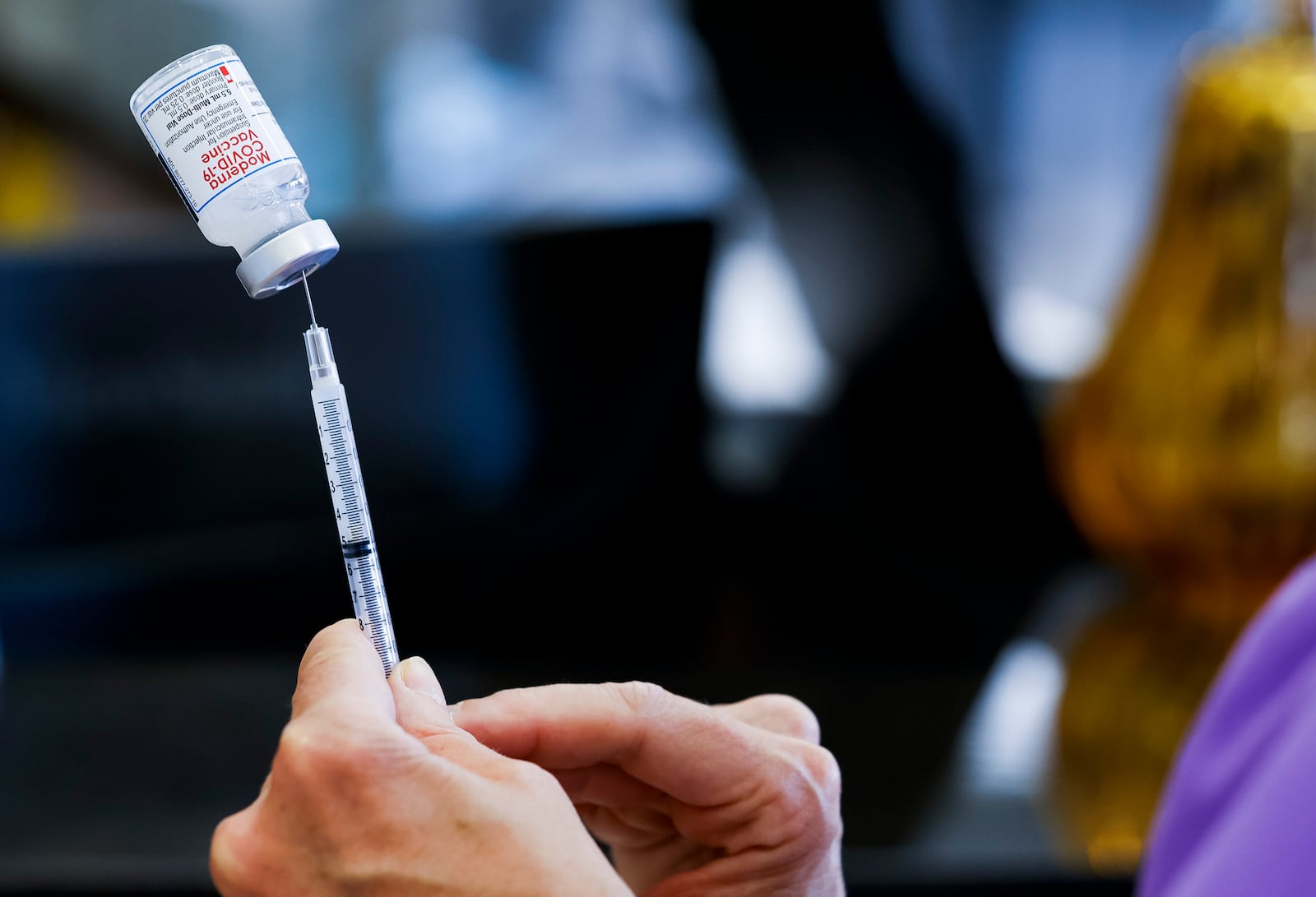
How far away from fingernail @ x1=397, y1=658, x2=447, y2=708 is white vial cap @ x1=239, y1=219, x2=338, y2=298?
0.31ft

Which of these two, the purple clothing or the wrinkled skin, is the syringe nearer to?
the wrinkled skin

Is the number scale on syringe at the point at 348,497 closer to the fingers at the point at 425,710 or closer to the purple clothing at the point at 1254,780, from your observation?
the fingers at the point at 425,710

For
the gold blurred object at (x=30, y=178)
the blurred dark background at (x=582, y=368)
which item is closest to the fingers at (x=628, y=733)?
the blurred dark background at (x=582, y=368)


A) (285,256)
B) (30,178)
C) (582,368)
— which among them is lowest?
(582,368)

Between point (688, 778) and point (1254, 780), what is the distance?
220 millimetres

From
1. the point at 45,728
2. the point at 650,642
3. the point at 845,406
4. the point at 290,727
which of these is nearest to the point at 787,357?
the point at 845,406

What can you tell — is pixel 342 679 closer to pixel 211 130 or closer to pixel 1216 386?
pixel 211 130

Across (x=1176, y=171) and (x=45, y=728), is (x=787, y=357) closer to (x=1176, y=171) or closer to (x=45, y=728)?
(x=1176, y=171)

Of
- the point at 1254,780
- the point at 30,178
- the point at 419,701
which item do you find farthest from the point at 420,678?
the point at 30,178

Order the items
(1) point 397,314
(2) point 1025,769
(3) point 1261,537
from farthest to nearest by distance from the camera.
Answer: (1) point 397,314 < (3) point 1261,537 < (2) point 1025,769

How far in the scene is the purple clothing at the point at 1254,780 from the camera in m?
0.38

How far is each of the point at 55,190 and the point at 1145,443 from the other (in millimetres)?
990

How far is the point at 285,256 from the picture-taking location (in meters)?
0.30

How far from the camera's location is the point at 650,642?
87 cm
